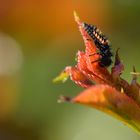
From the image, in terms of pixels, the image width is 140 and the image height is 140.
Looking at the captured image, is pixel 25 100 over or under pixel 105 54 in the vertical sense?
over

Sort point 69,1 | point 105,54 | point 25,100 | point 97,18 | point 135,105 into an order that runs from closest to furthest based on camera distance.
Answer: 1. point 135,105
2. point 105,54
3. point 25,100
4. point 97,18
5. point 69,1

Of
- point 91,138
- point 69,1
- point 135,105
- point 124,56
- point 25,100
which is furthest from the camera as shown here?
point 69,1

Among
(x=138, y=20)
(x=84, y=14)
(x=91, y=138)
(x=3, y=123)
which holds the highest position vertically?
(x=84, y=14)

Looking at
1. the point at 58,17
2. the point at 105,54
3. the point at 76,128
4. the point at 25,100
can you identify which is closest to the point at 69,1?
the point at 58,17

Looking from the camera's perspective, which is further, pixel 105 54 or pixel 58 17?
pixel 58 17

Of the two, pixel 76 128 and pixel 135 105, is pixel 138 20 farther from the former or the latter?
pixel 135 105

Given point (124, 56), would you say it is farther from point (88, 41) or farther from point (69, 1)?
point (88, 41)

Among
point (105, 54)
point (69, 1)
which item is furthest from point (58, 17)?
point (105, 54)
